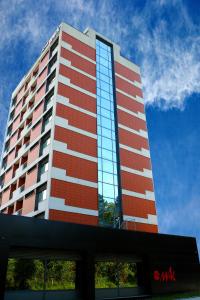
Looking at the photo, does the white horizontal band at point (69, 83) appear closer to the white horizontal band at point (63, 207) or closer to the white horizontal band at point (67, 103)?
the white horizontal band at point (67, 103)

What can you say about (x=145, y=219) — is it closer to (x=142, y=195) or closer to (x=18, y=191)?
(x=142, y=195)

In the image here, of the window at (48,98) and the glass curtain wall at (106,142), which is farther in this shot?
the window at (48,98)

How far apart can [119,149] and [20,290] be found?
18.6m

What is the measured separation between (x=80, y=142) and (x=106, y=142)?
3.54 metres

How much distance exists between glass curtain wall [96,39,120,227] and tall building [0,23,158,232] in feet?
0.33

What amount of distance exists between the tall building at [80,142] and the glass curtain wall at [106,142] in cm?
10

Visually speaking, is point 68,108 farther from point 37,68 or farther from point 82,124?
point 37,68

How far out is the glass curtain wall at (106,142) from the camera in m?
27.5

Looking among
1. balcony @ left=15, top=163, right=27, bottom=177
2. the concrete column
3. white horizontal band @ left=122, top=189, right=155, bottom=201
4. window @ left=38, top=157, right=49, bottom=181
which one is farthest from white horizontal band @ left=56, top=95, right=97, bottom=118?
the concrete column

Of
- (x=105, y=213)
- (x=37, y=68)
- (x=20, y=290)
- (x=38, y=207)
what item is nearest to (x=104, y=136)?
(x=105, y=213)

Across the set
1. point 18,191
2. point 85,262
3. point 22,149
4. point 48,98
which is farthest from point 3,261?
point 48,98

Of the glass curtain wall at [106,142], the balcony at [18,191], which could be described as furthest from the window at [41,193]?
the glass curtain wall at [106,142]

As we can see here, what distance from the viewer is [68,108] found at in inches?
1161

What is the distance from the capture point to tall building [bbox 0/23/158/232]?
26219mm
